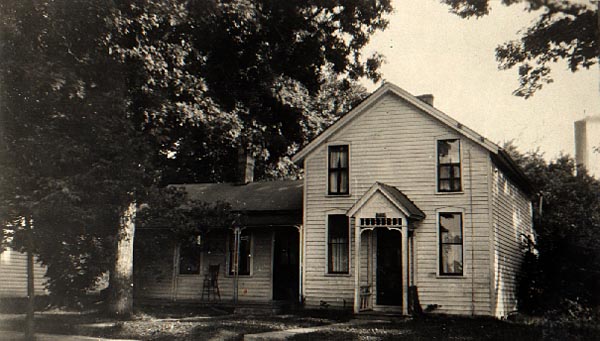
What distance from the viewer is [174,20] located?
16875 mm

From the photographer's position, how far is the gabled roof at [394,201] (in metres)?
18.2

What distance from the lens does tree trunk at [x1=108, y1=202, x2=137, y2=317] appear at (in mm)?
18453

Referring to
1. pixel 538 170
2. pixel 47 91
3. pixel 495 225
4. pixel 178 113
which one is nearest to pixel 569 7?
pixel 495 225

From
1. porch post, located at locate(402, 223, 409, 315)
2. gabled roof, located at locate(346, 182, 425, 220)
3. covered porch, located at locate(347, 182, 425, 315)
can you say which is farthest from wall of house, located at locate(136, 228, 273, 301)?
porch post, located at locate(402, 223, 409, 315)

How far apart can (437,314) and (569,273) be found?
6204 millimetres

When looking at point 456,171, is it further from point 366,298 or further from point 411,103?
point 366,298

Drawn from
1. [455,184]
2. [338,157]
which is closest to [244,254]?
[338,157]

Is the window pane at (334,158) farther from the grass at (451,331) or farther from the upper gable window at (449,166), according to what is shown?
the grass at (451,331)

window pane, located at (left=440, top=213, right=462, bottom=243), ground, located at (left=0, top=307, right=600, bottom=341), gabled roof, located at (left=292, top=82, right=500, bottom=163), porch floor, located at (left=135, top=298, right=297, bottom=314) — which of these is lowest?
porch floor, located at (left=135, top=298, right=297, bottom=314)

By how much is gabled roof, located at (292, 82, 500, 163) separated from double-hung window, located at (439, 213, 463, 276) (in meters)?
2.47

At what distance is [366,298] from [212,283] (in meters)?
6.55

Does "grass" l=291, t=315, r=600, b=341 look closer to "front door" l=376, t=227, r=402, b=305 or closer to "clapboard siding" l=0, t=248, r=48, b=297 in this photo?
"front door" l=376, t=227, r=402, b=305

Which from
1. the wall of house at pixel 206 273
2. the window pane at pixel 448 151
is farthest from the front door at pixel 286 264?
the window pane at pixel 448 151

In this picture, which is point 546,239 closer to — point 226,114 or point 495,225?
point 495,225
